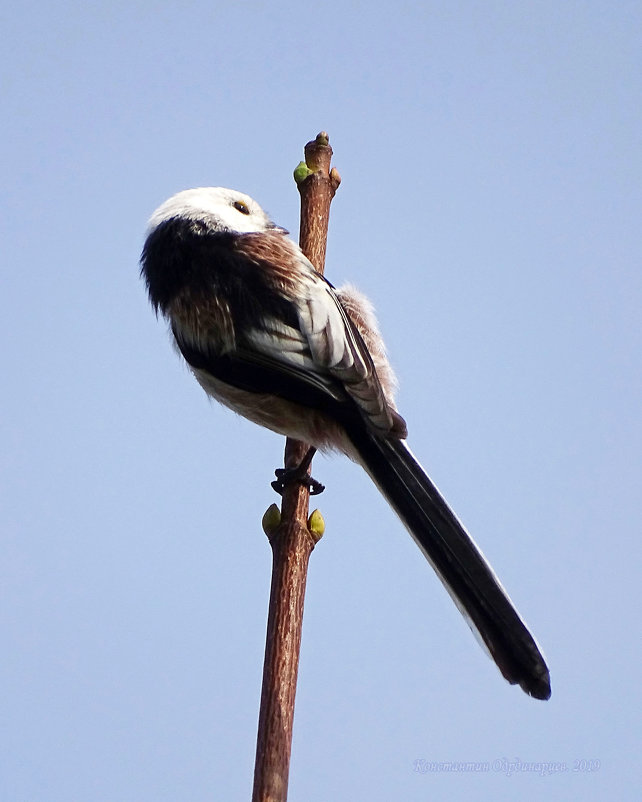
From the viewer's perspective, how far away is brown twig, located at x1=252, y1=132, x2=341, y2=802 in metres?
2.66

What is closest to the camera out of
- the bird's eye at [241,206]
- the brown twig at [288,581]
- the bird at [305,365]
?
the brown twig at [288,581]

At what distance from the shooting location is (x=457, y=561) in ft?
10.0

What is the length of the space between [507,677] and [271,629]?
0.71 metres

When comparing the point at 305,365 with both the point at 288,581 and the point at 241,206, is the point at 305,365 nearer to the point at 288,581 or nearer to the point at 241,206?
the point at 288,581

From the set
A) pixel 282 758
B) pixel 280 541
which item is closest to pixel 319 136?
pixel 280 541

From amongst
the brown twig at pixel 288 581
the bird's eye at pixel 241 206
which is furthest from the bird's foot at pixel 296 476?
the bird's eye at pixel 241 206

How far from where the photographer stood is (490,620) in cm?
293

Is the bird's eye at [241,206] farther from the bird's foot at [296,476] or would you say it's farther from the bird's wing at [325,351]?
the bird's foot at [296,476]

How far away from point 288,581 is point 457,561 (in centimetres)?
54

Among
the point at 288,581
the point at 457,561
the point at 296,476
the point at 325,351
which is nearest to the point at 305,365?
the point at 325,351

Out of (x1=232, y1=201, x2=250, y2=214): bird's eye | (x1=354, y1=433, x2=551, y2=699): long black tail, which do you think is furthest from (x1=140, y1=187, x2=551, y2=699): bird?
(x1=232, y1=201, x2=250, y2=214): bird's eye

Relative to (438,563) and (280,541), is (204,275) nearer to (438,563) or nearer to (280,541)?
(280,541)

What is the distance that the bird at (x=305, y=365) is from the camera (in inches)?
118

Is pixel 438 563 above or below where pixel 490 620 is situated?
above
